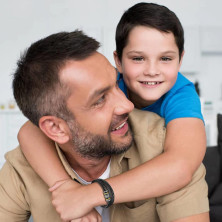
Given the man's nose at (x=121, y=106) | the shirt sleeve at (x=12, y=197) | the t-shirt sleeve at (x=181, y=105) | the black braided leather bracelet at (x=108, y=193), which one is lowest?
the shirt sleeve at (x=12, y=197)

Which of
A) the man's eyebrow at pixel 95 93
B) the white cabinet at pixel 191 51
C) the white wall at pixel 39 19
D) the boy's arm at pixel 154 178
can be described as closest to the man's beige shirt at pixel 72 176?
the boy's arm at pixel 154 178

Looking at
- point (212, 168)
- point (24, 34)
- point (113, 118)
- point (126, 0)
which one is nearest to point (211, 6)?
point (126, 0)

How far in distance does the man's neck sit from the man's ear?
10 cm

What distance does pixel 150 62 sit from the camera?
59.8 inches

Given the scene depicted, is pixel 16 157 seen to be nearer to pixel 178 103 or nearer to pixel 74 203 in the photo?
pixel 74 203

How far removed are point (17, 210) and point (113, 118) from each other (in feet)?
1.83

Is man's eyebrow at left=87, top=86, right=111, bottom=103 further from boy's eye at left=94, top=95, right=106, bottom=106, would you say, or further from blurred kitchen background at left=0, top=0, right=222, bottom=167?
blurred kitchen background at left=0, top=0, right=222, bottom=167

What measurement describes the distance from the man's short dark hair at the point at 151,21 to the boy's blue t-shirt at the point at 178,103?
194 millimetres

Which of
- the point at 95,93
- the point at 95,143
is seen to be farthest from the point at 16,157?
the point at 95,93

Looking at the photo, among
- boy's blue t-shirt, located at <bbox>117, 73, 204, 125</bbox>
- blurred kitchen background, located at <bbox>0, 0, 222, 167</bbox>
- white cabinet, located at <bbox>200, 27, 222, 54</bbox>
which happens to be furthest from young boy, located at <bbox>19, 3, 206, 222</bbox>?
white cabinet, located at <bbox>200, 27, 222, 54</bbox>

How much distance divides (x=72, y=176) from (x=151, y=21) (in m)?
0.78

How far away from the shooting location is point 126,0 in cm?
587

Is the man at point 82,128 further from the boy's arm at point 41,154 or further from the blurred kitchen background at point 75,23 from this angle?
the blurred kitchen background at point 75,23

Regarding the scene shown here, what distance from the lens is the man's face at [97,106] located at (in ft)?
4.01
